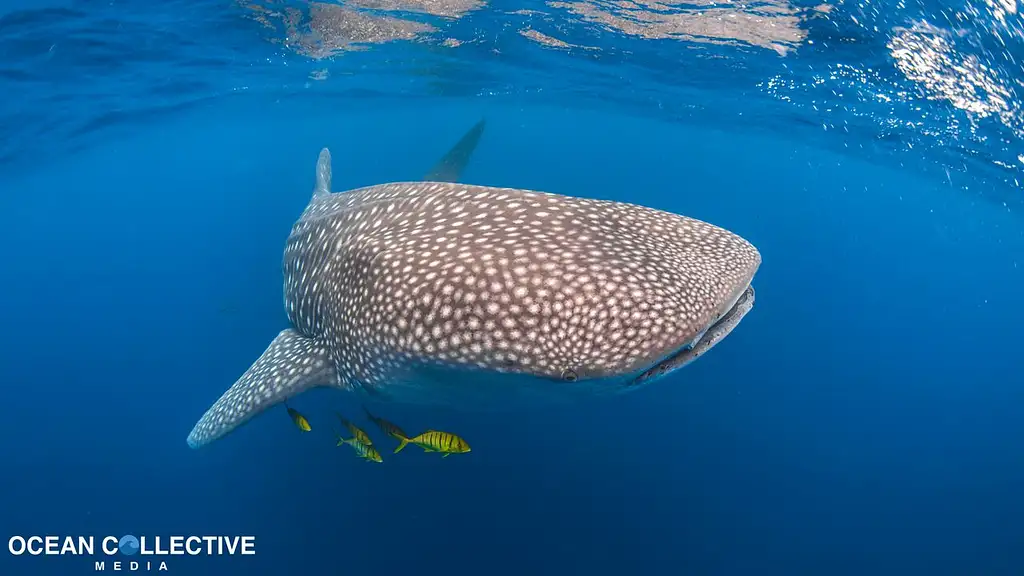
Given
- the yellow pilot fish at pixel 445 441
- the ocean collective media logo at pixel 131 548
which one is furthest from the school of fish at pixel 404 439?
the ocean collective media logo at pixel 131 548

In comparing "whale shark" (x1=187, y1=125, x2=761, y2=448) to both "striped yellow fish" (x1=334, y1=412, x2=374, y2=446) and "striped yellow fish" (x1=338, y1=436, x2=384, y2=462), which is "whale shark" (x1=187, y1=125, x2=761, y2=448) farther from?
"striped yellow fish" (x1=338, y1=436, x2=384, y2=462)

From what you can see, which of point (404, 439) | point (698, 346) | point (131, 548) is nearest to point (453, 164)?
point (404, 439)

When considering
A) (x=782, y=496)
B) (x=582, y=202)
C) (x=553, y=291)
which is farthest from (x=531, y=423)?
(x=553, y=291)

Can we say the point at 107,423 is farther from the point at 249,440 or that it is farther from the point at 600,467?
the point at 600,467

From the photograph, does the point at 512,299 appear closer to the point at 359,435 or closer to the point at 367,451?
the point at 359,435

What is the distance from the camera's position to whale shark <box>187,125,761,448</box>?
285cm

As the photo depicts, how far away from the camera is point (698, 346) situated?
3.03 metres

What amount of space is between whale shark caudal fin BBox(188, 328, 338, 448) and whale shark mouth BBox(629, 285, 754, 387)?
271 cm

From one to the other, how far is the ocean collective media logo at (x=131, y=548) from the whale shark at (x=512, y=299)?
5.46 m

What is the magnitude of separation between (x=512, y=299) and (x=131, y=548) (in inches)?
387

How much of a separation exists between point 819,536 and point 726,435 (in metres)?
2.25

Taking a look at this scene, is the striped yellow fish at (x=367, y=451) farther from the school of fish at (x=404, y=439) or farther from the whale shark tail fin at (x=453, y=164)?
the whale shark tail fin at (x=453, y=164)

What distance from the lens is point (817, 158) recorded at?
37.7m

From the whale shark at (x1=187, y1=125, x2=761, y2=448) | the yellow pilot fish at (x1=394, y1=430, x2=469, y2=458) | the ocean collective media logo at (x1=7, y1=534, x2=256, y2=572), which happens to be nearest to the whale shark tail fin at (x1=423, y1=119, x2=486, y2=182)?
the whale shark at (x1=187, y1=125, x2=761, y2=448)
